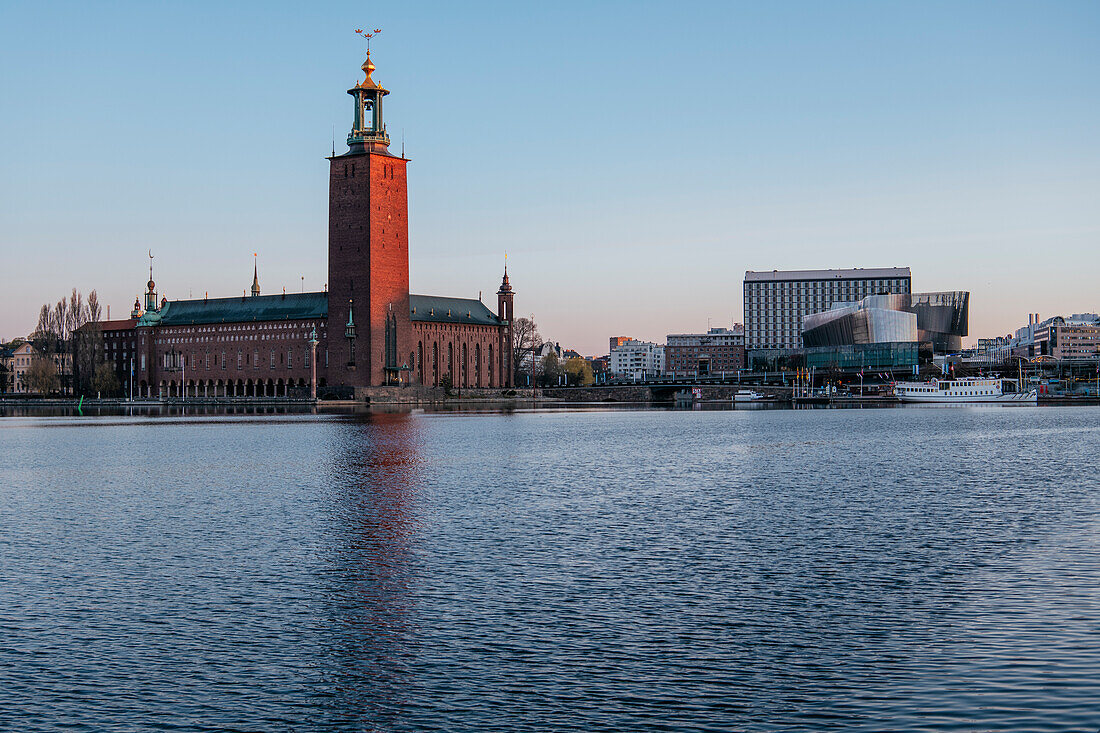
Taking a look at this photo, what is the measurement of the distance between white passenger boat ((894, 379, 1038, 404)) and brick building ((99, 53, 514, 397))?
49120mm

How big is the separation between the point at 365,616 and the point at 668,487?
14.1 meters

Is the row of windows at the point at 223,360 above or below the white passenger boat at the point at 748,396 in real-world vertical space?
above

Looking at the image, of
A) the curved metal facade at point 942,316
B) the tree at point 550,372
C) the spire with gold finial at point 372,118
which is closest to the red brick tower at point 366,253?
the spire with gold finial at point 372,118

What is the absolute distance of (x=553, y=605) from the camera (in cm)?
1215

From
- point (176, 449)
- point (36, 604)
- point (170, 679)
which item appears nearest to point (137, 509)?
point (36, 604)

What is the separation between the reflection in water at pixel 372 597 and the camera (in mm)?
9078

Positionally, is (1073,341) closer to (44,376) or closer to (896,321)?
(896,321)

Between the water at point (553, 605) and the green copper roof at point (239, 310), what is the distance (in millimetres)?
98485

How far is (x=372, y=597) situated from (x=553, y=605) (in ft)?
7.27

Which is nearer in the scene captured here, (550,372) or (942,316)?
(550,372)

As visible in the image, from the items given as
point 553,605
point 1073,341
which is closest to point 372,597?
point 553,605

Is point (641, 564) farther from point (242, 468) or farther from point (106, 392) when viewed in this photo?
point (106, 392)

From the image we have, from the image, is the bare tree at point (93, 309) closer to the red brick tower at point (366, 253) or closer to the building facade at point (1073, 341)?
the red brick tower at point (366, 253)

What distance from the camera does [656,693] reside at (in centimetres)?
898
